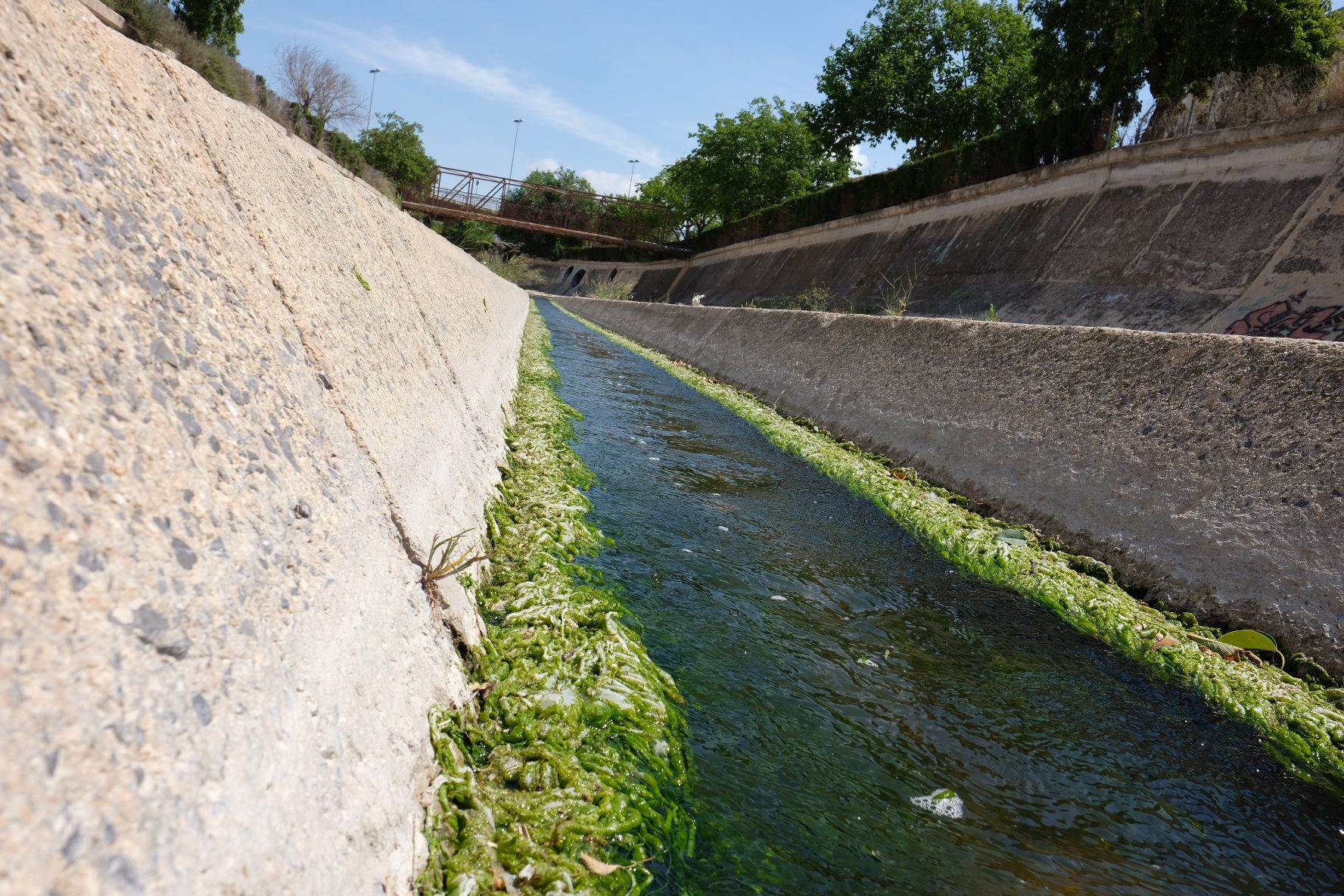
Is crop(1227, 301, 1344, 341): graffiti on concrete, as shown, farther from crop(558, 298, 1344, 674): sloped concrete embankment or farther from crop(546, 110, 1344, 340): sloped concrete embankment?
crop(558, 298, 1344, 674): sloped concrete embankment

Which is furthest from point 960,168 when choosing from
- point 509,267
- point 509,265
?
point 509,265

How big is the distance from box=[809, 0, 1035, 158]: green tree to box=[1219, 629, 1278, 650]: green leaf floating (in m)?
38.3

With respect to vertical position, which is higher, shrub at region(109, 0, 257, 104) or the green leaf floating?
shrub at region(109, 0, 257, 104)

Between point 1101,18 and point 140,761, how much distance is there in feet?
79.7

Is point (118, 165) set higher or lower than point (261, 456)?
higher

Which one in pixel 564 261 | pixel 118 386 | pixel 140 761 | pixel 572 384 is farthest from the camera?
pixel 564 261

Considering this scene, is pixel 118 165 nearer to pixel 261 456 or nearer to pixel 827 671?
pixel 261 456

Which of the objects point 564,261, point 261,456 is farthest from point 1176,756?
point 564,261

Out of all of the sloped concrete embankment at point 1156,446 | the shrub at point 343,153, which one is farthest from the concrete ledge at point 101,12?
the shrub at point 343,153

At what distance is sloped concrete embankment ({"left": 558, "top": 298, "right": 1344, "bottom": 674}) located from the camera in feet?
14.0

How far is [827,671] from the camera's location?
3.51 meters

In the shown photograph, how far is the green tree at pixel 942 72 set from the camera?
37562mm

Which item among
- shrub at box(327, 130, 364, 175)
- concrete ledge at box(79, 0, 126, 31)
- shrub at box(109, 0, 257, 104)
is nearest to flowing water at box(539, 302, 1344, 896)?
concrete ledge at box(79, 0, 126, 31)

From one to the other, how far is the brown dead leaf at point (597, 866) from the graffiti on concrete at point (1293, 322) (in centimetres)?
1127
